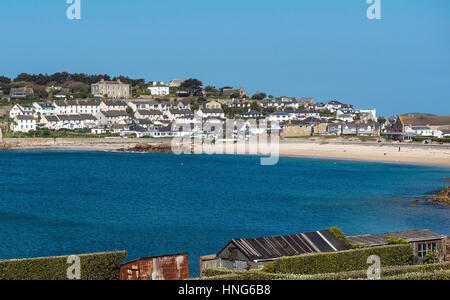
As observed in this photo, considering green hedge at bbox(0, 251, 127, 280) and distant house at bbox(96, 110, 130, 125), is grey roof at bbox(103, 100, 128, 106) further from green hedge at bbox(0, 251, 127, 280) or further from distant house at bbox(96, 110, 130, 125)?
green hedge at bbox(0, 251, 127, 280)

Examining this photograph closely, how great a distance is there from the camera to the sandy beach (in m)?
78.1

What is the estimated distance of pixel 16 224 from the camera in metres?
35.4

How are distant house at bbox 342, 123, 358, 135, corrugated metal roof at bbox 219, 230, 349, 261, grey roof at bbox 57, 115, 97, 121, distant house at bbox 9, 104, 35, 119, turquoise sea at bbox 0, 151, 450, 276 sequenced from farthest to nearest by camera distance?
1. distant house at bbox 9, 104, 35, 119
2. grey roof at bbox 57, 115, 97, 121
3. distant house at bbox 342, 123, 358, 135
4. turquoise sea at bbox 0, 151, 450, 276
5. corrugated metal roof at bbox 219, 230, 349, 261

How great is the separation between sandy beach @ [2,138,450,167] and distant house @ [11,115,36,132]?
6.76 meters

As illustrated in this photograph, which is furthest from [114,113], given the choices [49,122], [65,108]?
[49,122]

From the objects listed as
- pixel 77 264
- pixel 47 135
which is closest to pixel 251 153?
pixel 47 135

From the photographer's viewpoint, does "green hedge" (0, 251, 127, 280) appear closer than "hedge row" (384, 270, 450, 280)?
No

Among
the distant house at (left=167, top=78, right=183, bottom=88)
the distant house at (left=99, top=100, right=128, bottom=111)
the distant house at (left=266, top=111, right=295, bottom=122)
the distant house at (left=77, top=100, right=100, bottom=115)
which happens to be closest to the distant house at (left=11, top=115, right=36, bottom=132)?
the distant house at (left=77, top=100, right=100, bottom=115)

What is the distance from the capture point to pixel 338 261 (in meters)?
16.4

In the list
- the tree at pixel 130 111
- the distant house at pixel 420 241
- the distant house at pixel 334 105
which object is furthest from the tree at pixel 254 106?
Result: the distant house at pixel 420 241

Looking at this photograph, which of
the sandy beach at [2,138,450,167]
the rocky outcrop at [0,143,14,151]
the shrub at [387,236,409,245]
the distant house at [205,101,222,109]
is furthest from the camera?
the distant house at [205,101,222,109]

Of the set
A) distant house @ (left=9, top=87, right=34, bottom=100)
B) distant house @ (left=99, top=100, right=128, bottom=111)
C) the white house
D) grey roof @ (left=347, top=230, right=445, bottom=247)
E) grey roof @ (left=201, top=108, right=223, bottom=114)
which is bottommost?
grey roof @ (left=347, top=230, right=445, bottom=247)
